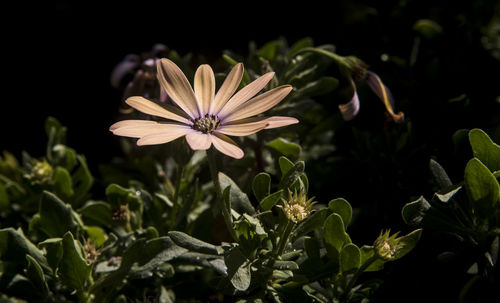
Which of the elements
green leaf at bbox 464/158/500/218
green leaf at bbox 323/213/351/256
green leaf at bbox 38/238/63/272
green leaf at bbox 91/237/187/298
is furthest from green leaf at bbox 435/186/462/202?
green leaf at bbox 38/238/63/272

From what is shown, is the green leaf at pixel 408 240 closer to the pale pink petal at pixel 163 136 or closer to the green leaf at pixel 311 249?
the green leaf at pixel 311 249

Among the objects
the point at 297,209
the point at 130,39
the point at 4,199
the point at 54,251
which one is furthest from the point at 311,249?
the point at 130,39

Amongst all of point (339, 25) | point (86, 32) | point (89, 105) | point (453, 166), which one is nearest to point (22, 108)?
point (89, 105)

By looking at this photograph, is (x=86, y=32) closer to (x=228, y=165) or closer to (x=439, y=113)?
(x=228, y=165)

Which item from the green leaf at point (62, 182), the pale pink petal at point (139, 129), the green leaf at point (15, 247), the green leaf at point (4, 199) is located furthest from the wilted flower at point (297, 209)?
the green leaf at point (4, 199)

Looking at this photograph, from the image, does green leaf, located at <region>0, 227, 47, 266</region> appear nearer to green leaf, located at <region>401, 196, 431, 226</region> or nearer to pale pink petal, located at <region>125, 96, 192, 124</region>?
pale pink petal, located at <region>125, 96, 192, 124</region>

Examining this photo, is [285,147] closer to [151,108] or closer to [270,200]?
[270,200]
